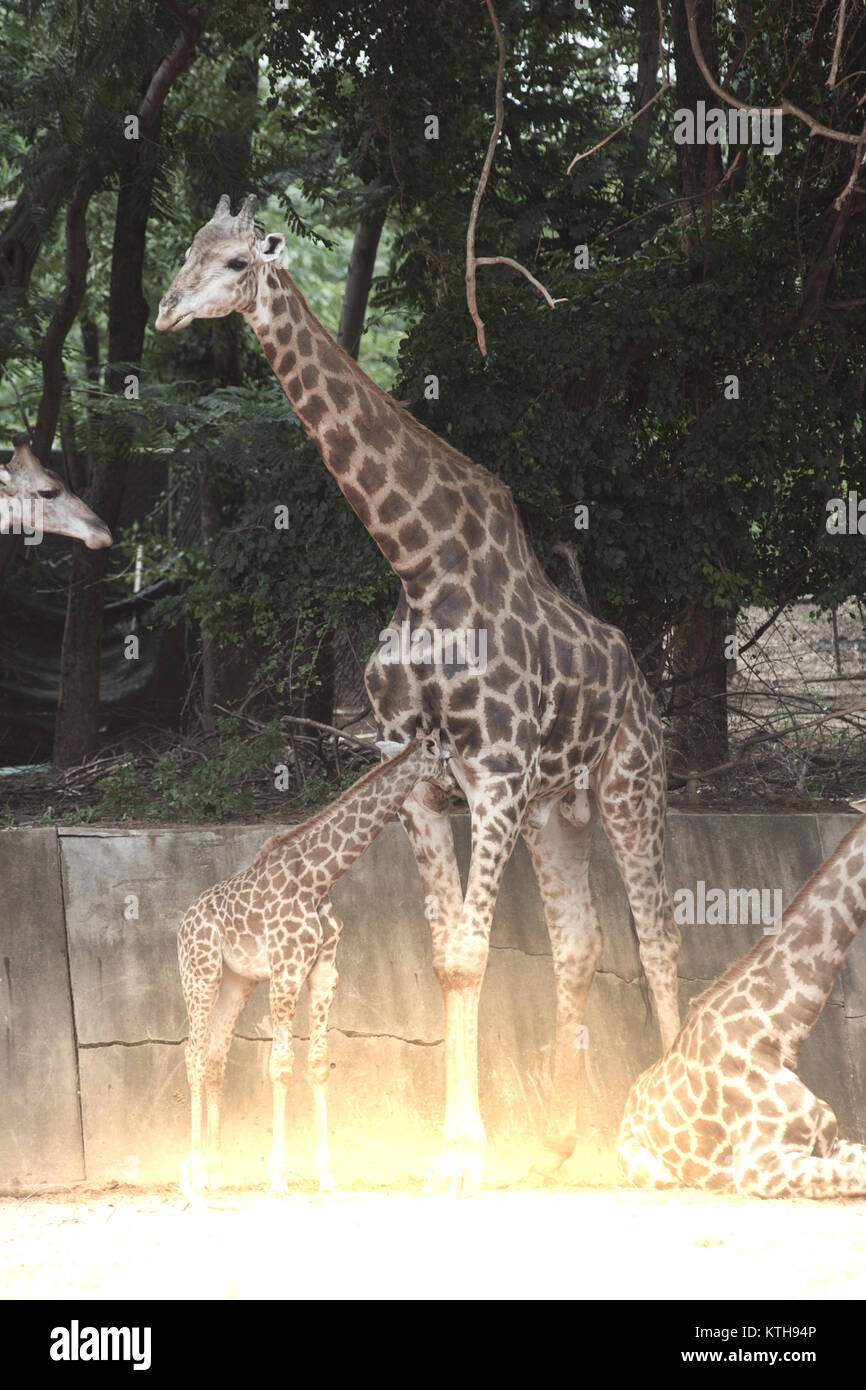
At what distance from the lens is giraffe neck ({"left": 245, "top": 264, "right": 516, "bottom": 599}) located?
4.57 m

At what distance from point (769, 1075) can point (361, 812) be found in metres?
1.61

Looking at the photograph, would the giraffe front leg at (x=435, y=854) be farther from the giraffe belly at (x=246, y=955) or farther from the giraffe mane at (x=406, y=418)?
the giraffe mane at (x=406, y=418)

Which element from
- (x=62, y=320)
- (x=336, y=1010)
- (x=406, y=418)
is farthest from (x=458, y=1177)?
(x=62, y=320)

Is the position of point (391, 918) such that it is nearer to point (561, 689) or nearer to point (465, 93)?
point (561, 689)

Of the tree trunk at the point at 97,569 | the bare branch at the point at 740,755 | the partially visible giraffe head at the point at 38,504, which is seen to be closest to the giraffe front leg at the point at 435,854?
the partially visible giraffe head at the point at 38,504

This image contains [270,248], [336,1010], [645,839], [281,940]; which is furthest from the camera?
[336,1010]

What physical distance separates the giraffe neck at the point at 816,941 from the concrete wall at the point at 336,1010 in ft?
3.85

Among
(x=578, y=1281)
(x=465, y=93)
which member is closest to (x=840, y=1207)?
(x=578, y=1281)

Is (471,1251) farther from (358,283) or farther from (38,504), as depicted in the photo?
(358,283)

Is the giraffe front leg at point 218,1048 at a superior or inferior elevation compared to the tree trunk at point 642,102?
inferior

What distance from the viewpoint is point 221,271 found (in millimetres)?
4469

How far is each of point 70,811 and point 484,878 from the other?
2.94 m

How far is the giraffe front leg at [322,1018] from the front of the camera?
4.84 metres

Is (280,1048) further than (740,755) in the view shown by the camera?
No
